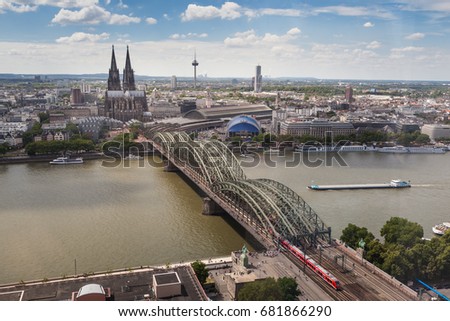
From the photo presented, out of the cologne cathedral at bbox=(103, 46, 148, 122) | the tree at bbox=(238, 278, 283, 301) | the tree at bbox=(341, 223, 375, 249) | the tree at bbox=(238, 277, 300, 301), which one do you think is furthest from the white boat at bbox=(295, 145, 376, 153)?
the tree at bbox=(238, 278, 283, 301)

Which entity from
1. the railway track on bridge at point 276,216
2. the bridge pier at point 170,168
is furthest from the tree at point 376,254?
the bridge pier at point 170,168

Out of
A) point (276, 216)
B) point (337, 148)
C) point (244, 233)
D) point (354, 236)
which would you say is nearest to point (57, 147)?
point (244, 233)

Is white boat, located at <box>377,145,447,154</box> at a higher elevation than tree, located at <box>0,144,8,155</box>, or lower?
lower

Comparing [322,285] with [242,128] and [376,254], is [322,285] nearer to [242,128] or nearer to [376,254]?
[376,254]

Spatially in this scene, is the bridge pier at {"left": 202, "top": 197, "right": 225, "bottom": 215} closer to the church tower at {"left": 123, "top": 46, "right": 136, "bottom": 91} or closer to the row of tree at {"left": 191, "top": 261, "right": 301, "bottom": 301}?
the row of tree at {"left": 191, "top": 261, "right": 301, "bottom": 301}
